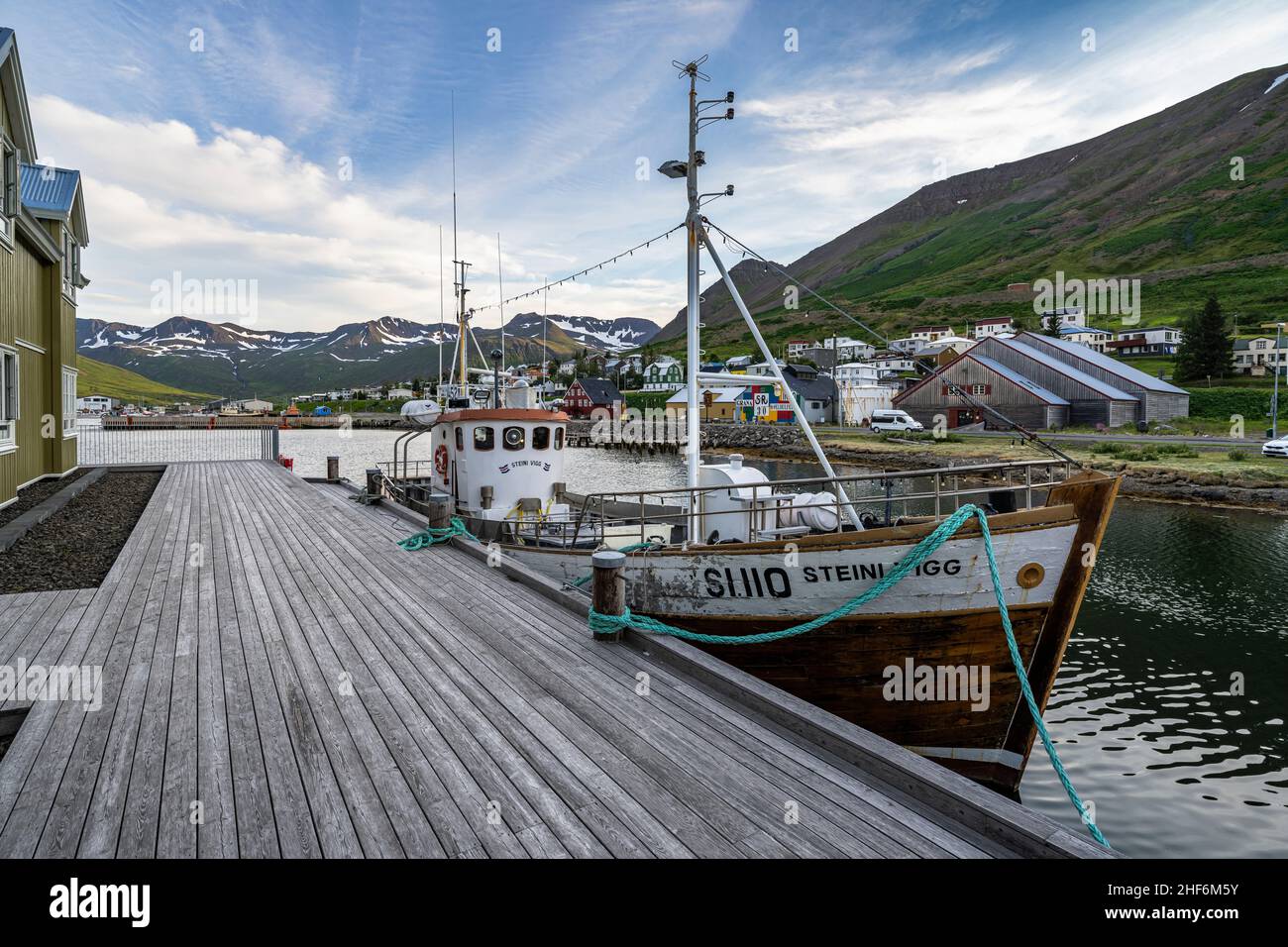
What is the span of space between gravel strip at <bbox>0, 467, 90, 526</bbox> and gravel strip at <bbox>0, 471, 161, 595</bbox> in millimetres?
527

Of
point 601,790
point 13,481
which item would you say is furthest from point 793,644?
point 13,481

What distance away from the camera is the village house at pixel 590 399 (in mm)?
93750

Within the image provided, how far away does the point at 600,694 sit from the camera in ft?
17.4

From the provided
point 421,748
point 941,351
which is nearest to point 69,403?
point 421,748

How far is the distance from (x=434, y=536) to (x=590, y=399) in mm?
84083

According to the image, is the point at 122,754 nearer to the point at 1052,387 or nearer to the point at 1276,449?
the point at 1276,449

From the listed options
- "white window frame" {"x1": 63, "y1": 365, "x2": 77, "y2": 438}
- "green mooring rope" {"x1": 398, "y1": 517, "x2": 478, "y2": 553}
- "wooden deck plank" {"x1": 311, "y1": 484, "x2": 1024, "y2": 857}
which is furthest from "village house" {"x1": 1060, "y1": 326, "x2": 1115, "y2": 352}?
"wooden deck plank" {"x1": 311, "y1": 484, "x2": 1024, "y2": 857}

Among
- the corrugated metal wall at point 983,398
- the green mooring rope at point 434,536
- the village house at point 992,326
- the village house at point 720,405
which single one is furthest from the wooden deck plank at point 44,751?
the village house at point 992,326

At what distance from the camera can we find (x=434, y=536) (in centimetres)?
1109

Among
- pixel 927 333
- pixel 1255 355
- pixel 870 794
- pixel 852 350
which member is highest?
pixel 927 333

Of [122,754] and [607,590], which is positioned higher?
[607,590]

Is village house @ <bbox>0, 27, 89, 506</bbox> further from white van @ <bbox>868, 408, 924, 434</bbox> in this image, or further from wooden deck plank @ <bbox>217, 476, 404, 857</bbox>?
white van @ <bbox>868, 408, 924, 434</bbox>

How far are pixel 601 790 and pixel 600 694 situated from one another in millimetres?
1394

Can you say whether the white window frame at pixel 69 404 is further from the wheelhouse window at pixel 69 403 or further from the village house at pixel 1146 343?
the village house at pixel 1146 343
